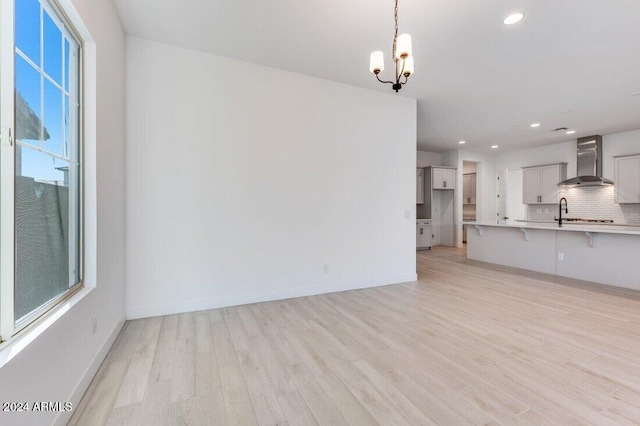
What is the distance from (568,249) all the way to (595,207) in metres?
3.16

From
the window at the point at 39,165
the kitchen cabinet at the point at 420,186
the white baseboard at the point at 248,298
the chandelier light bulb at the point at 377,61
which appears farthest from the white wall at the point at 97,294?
the kitchen cabinet at the point at 420,186

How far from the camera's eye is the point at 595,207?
6855 millimetres

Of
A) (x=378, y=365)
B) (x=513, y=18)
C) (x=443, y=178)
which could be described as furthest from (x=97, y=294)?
(x=443, y=178)

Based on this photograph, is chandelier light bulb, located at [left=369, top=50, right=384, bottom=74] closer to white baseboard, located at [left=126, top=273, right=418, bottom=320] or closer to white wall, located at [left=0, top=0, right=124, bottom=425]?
white wall, located at [left=0, top=0, right=124, bottom=425]

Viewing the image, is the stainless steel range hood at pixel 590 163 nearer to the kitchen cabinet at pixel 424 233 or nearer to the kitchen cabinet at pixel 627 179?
the kitchen cabinet at pixel 627 179

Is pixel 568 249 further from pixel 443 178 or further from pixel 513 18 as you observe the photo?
pixel 513 18

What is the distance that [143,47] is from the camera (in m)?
3.08

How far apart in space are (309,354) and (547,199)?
26.7 ft

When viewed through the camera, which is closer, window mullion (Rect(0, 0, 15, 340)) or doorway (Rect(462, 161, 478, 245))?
window mullion (Rect(0, 0, 15, 340))

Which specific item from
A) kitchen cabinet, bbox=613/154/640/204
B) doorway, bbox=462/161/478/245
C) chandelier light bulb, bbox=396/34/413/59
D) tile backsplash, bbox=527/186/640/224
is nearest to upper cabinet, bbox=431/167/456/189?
doorway, bbox=462/161/478/245

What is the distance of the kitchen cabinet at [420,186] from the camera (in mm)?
8320

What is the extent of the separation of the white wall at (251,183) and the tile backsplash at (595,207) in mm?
5719

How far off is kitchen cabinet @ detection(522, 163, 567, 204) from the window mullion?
376 inches

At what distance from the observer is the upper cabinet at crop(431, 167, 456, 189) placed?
26.3ft
